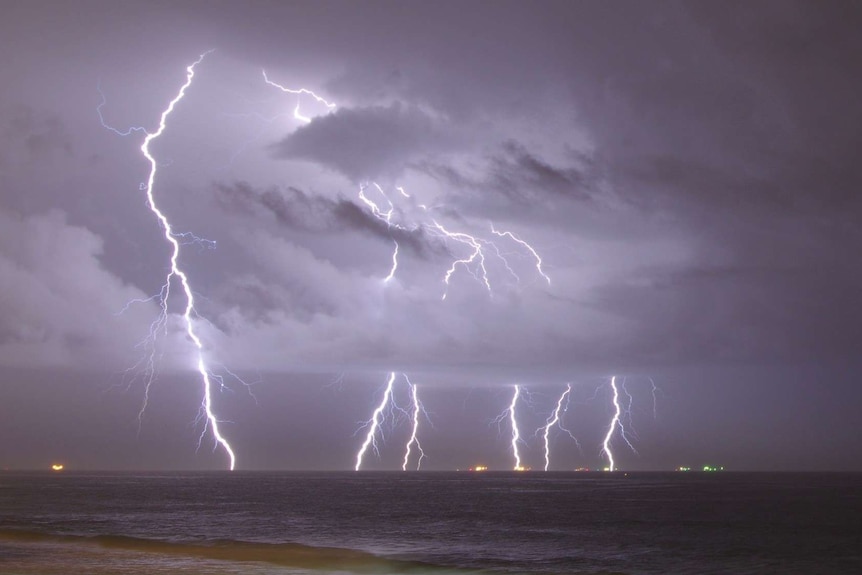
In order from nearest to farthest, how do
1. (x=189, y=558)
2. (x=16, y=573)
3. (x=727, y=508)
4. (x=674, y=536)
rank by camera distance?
(x=16, y=573) < (x=189, y=558) < (x=674, y=536) < (x=727, y=508)

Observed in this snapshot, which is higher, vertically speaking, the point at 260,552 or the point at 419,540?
the point at 260,552

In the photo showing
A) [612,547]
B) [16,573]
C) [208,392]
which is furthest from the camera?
[208,392]

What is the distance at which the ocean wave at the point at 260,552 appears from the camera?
103 feet

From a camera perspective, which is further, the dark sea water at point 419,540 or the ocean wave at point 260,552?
the dark sea water at point 419,540

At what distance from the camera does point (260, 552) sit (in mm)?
35656

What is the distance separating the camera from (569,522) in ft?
188

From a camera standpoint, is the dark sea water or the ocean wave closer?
the ocean wave

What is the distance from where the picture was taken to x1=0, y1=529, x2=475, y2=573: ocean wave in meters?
31.5

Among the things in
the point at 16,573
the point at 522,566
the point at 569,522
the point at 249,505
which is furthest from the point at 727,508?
the point at 16,573

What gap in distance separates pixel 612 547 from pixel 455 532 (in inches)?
395

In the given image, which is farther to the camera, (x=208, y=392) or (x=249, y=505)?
(x=249, y=505)

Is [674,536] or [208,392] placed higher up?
[208,392]

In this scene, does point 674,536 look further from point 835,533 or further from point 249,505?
point 249,505

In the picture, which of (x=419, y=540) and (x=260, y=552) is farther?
(x=419, y=540)
